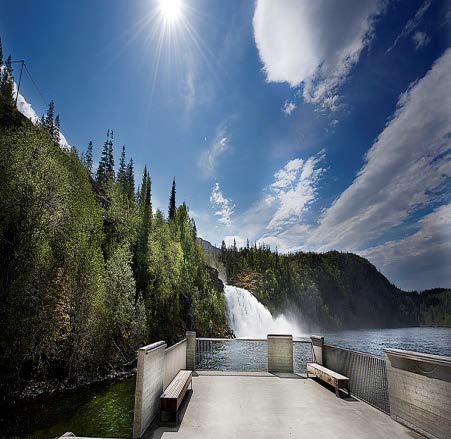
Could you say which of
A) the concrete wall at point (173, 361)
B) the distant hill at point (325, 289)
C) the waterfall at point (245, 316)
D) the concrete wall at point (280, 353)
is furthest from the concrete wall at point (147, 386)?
the distant hill at point (325, 289)

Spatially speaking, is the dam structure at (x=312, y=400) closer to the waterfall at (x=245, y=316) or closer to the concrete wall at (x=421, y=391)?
the concrete wall at (x=421, y=391)

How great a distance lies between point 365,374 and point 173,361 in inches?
194

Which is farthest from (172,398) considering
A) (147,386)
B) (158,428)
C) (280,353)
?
(280,353)

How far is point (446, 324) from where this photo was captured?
17588 centimetres

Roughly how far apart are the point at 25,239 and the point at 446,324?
752ft

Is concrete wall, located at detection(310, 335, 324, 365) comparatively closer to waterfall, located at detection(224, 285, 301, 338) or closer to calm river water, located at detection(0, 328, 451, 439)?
calm river water, located at detection(0, 328, 451, 439)

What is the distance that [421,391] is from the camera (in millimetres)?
4988

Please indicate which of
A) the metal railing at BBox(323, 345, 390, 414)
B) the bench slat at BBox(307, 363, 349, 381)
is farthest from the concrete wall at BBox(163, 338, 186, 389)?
the metal railing at BBox(323, 345, 390, 414)

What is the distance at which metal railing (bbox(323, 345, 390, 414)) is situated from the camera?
20.4ft

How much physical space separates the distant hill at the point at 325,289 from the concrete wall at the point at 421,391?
8818 cm

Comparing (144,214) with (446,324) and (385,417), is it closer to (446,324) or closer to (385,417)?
(385,417)

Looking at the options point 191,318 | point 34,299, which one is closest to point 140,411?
point 34,299

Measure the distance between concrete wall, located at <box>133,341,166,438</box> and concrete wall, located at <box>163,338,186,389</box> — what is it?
542 mm

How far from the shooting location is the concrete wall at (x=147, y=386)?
15.4 ft
